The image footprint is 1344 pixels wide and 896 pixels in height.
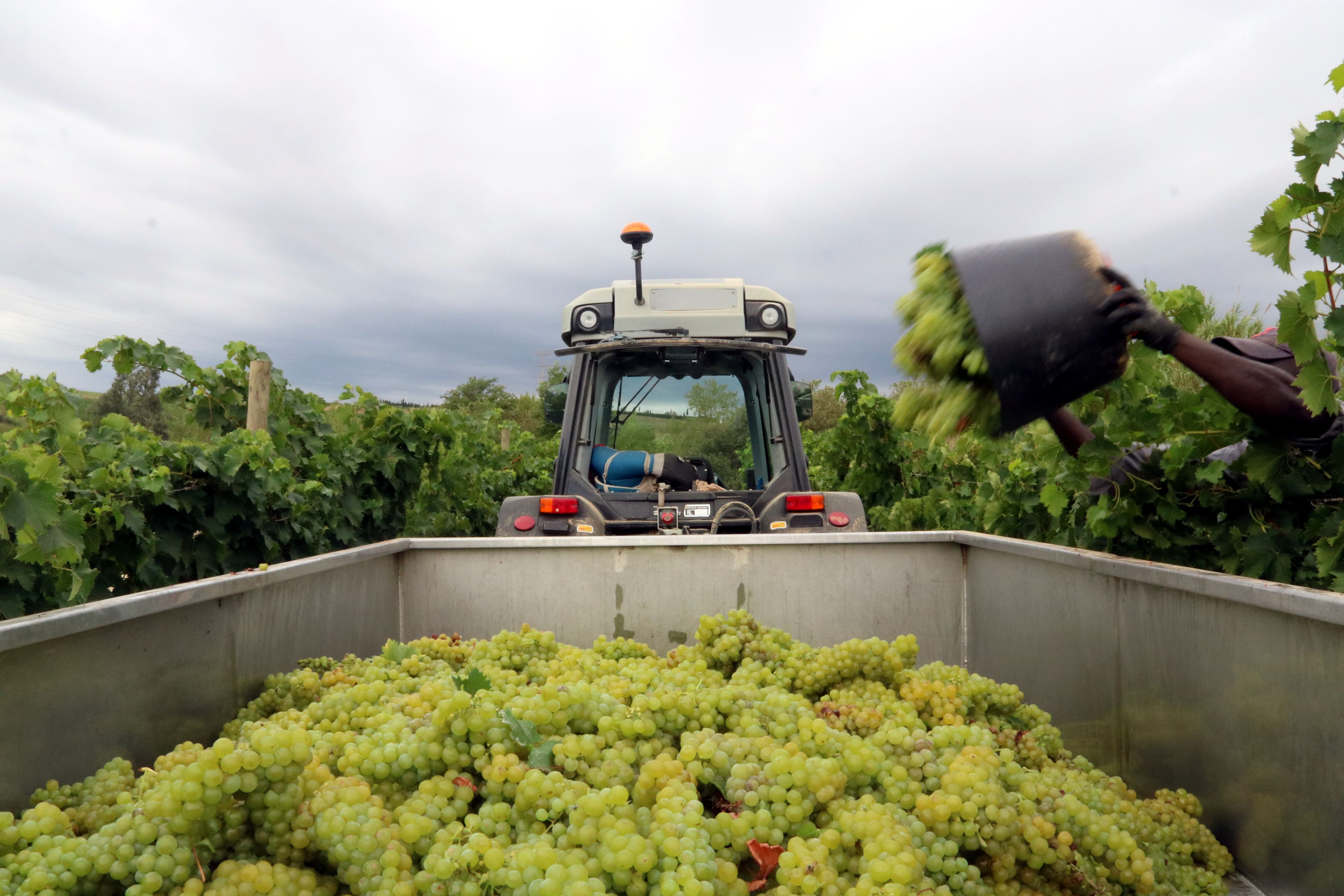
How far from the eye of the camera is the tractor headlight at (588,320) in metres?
5.06

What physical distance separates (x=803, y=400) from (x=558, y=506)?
1.99m

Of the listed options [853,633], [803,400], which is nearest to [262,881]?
[853,633]

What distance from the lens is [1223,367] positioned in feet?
7.68

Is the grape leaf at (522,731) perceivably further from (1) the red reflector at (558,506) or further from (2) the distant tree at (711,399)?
(2) the distant tree at (711,399)

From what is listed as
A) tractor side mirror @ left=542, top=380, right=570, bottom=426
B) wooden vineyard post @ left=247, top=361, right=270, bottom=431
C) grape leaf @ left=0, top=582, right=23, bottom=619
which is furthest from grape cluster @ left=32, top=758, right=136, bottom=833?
wooden vineyard post @ left=247, top=361, right=270, bottom=431

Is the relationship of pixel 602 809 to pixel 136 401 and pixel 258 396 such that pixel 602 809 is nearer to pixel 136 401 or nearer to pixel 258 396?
pixel 258 396

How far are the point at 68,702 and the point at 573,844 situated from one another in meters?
1.03

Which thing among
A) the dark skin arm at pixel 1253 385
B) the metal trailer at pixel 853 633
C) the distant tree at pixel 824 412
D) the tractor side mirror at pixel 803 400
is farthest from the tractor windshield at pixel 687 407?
the distant tree at pixel 824 412

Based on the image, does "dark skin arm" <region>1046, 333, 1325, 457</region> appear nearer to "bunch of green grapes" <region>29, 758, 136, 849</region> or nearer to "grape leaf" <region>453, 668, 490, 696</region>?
"grape leaf" <region>453, 668, 490, 696</region>

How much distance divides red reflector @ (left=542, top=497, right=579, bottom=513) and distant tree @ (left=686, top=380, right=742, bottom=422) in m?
1.28

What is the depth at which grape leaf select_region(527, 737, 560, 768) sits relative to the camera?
1.54 meters

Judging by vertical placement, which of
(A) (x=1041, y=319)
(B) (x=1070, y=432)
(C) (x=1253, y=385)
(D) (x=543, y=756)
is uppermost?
(A) (x=1041, y=319)

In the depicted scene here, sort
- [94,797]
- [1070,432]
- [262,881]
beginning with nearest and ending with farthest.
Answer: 1. [262,881]
2. [94,797]
3. [1070,432]

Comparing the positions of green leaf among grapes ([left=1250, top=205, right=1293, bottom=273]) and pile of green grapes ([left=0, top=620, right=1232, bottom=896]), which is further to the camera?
green leaf among grapes ([left=1250, top=205, right=1293, bottom=273])
